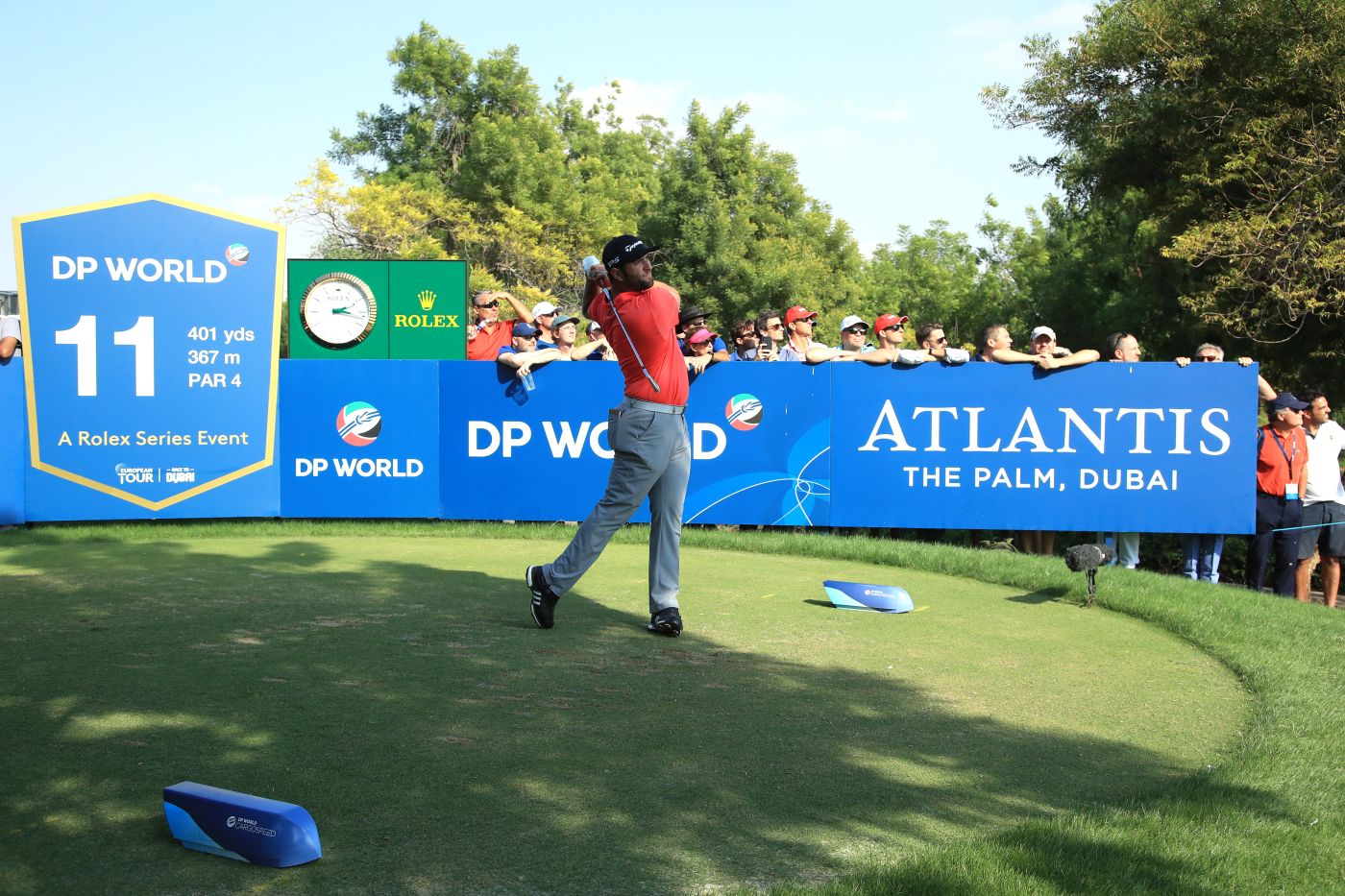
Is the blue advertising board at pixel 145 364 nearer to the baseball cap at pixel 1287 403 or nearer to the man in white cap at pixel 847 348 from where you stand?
the man in white cap at pixel 847 348

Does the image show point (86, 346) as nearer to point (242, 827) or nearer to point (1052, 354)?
point (1052, 354)

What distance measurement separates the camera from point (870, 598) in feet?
24.5

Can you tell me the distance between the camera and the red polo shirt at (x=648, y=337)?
22.0ft

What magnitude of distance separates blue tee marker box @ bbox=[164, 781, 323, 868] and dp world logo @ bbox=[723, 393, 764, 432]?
8.70 m

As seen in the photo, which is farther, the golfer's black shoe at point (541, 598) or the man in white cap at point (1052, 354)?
the man in white cap at point (1052, 354)

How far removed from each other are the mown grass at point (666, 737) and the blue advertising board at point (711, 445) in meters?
3.62

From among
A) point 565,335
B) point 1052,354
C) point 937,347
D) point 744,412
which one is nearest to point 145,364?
point 565,335

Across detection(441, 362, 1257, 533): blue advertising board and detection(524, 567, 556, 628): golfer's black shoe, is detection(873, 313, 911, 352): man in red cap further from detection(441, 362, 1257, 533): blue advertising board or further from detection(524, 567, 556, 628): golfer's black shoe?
detection(524, 567, 556, 628): golfer's black shoe

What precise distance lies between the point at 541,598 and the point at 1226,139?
16404 mm

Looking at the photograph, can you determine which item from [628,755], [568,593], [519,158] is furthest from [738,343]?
[519,158]

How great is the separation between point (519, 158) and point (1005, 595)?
47829 mm

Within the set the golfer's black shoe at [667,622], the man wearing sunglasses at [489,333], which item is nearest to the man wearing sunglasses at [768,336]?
the man wearing sunglasses at [489,333]

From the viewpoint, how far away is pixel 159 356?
12.0 m

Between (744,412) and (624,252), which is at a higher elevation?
(624,252)
